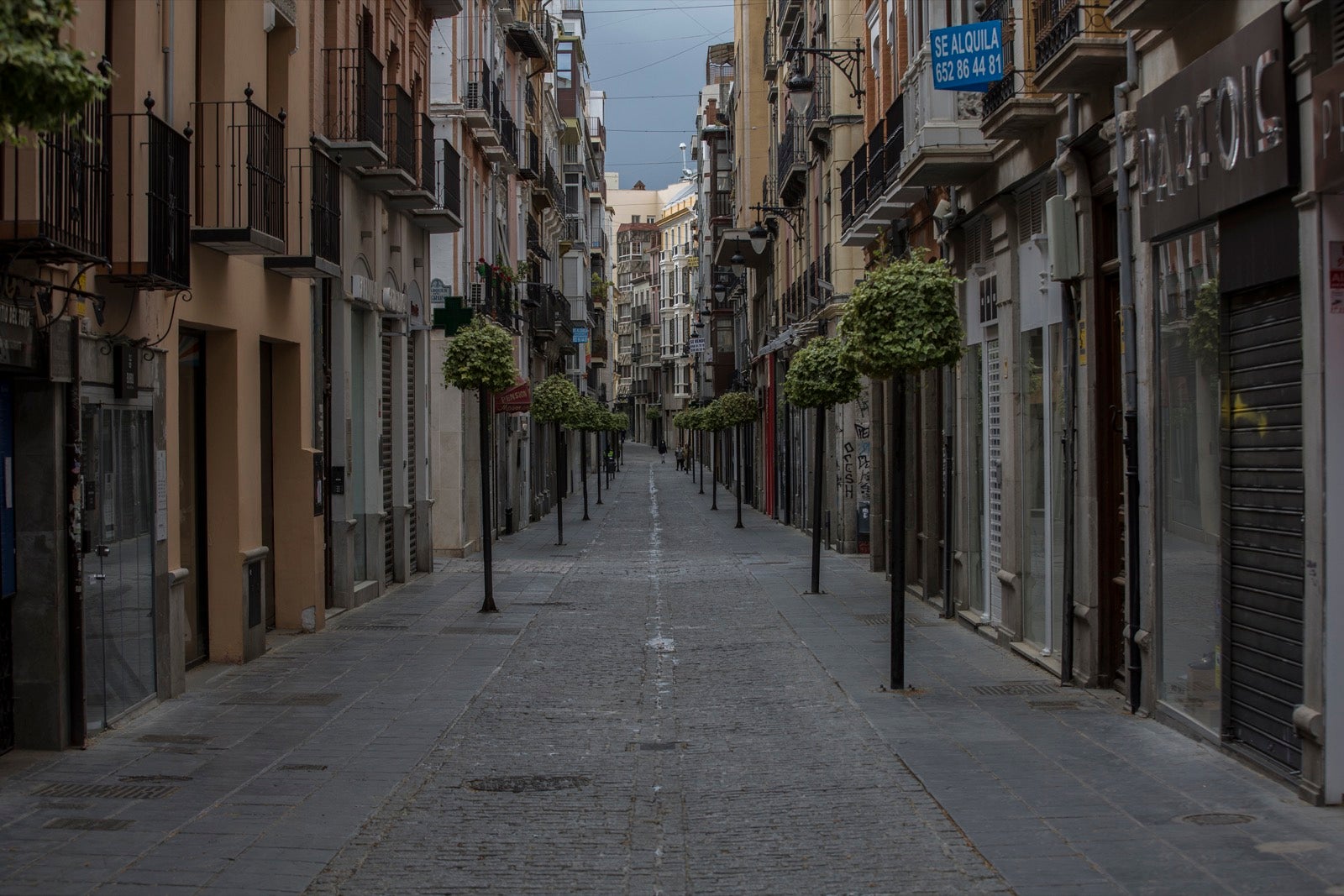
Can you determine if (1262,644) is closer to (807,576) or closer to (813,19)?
(807,576)

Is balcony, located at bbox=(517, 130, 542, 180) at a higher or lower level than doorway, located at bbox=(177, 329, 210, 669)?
higher

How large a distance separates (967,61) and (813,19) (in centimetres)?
1882

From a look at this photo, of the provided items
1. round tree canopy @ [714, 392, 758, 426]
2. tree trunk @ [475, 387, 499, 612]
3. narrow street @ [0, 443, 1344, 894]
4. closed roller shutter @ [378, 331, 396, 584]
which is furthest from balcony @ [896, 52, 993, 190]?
round tree canopy @ [714, 392, 758, 426]

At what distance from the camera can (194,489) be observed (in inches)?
539

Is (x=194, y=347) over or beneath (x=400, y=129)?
beneath

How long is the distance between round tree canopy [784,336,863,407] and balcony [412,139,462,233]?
5.85 metres

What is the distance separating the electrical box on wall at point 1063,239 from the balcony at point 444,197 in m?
11.8

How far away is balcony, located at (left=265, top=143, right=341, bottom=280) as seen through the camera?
14844mm

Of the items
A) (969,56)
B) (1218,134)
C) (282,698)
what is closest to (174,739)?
(282,698)

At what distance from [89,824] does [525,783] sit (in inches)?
95.6

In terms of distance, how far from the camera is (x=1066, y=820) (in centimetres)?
768

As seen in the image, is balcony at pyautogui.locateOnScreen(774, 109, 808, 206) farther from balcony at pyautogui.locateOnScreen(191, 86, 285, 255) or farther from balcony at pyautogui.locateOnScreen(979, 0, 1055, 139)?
balcony at pyautogui.locateOnScreen(191, 86, 285, 255)

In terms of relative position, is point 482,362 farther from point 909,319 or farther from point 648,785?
point 648,785

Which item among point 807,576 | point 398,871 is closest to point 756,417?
point 807,576
